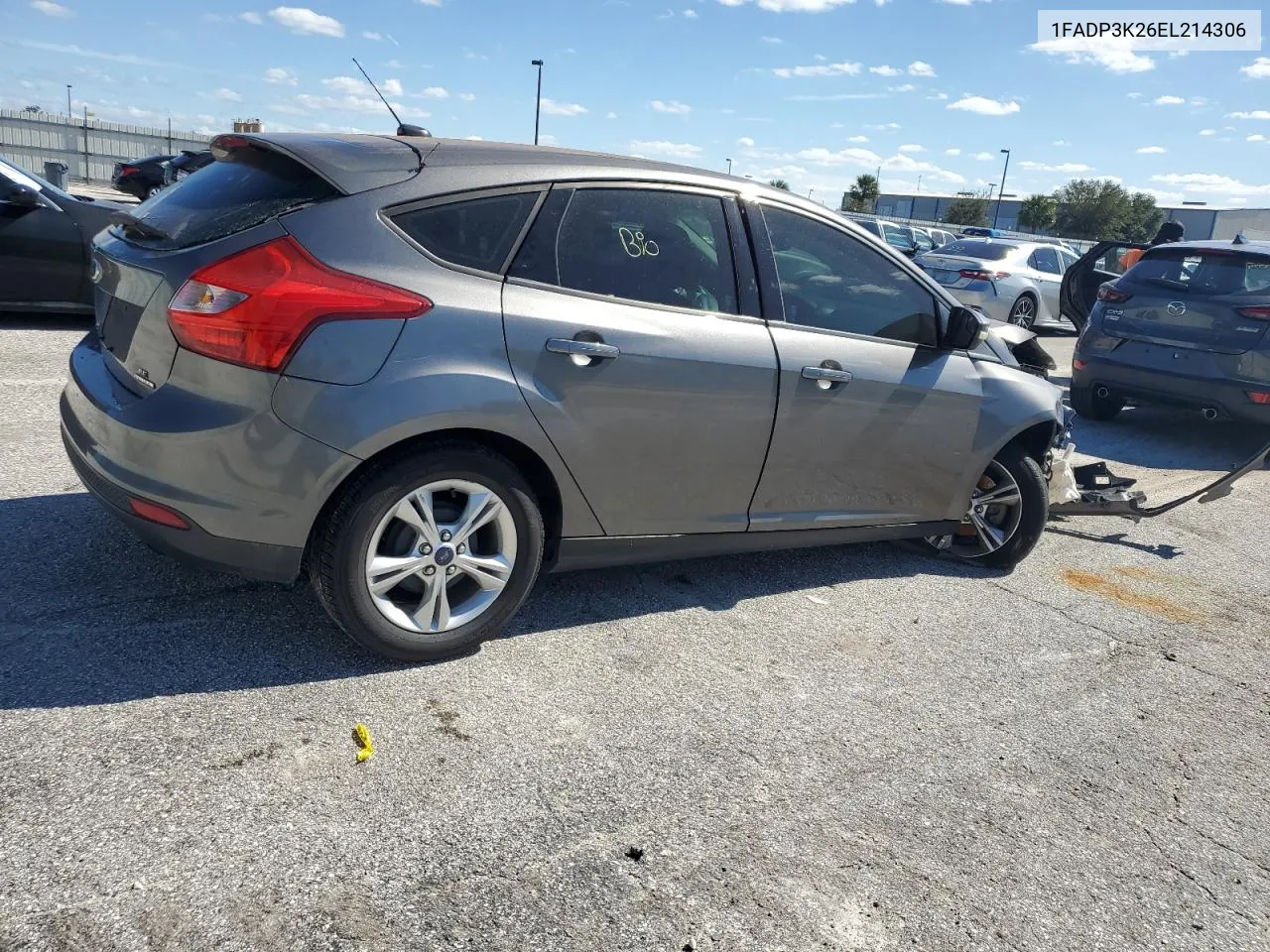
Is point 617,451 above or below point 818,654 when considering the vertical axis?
above

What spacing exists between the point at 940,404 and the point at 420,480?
239 centimetres

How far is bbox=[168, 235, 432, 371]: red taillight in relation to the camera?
294 cm

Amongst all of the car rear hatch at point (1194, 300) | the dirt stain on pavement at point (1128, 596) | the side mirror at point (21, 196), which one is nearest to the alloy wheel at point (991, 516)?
the dirt stain on pavement at point (1128, 596)

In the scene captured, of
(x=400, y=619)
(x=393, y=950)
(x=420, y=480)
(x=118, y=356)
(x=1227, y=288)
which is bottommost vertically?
(x=393, y=950)

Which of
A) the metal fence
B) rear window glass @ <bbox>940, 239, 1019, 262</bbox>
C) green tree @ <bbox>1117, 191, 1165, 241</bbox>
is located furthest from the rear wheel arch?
green tree @ <bbox>1117, 191, 1165, 241</bbox>

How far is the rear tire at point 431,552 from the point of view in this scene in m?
3.14

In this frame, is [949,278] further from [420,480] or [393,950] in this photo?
[393,950]

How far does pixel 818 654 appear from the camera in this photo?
12.7 feet

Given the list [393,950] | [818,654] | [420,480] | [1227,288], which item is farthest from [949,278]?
[393,950]

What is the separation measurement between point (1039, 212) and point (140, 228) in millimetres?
80443

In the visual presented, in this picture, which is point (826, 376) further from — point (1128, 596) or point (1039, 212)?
point (1039, 212)

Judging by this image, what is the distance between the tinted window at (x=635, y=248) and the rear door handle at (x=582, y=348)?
20 cm

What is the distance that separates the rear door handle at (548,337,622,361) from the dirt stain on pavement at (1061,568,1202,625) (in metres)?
2.86

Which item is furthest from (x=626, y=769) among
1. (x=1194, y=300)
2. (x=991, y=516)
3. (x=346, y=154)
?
(x=1194, y=300)
